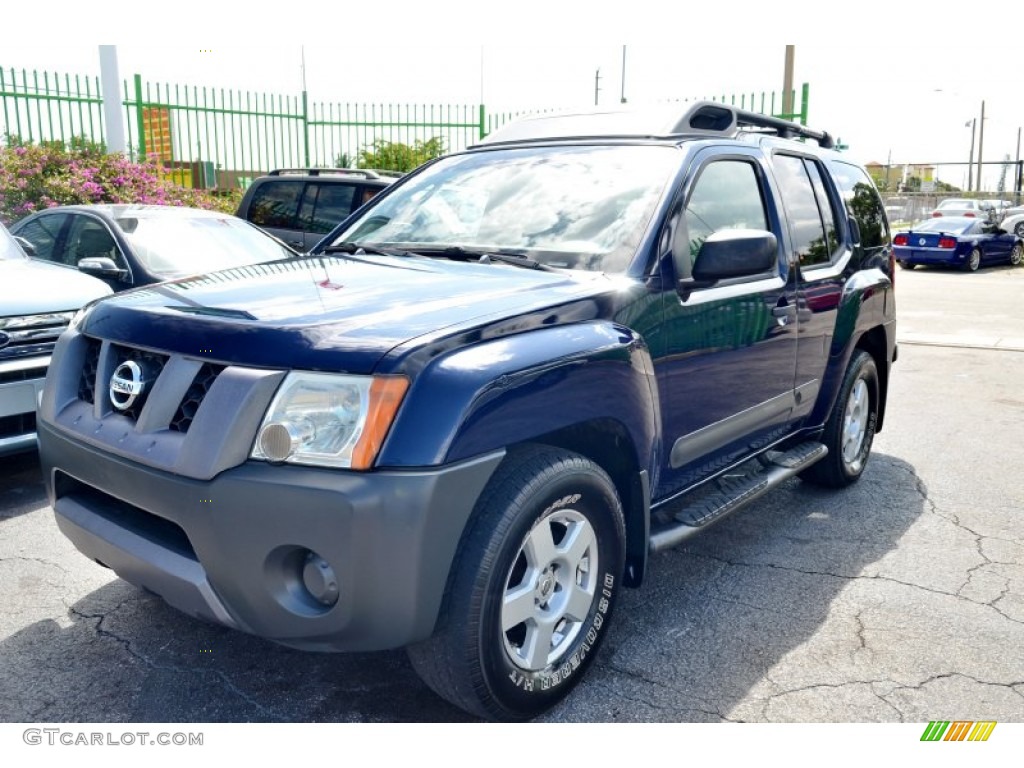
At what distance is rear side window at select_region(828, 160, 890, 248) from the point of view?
5.03 m

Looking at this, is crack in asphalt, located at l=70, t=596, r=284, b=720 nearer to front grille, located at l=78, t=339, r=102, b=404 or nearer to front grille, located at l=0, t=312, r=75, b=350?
front grille, located at l=78, t=339, r=102, b=404

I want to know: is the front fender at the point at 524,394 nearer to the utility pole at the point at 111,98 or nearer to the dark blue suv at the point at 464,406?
the dark blue suv at the point at 464,406

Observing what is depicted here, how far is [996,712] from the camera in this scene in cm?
286

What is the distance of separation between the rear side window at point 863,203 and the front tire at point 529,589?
2909 millimetres

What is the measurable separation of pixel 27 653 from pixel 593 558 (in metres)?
1.91

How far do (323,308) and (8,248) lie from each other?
13.6ft

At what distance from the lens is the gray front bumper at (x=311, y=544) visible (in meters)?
2.25

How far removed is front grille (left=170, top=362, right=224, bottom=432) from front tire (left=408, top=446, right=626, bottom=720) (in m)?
0.79

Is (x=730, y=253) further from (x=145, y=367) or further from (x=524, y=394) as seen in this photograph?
(x=145, y=367)

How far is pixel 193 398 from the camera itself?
99.7 inches

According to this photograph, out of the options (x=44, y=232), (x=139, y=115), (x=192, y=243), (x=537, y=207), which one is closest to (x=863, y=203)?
(x=537, y=207)

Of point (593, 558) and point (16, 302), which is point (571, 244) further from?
point (16, 302)

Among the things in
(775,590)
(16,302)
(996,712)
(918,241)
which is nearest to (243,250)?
(16,302)

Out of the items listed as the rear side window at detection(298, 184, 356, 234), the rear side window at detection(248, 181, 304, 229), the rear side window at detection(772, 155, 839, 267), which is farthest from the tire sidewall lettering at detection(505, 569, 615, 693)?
the rear side window at detection(248, 181, 304, 229)
